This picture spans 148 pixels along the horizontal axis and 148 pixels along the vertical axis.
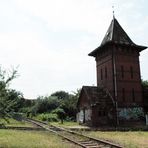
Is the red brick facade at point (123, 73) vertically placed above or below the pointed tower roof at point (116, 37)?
below

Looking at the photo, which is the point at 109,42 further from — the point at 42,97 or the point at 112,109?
the point at 42,97

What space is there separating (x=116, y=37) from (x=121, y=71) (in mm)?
4506

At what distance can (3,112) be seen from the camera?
1677 cm

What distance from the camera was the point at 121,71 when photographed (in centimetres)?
3959

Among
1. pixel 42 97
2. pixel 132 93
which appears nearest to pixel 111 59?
pixel 132 93

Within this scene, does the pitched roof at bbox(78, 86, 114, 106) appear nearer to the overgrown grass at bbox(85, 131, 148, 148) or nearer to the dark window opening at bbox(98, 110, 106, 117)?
the dark window opening at bbox(98, 110, 106, 117)

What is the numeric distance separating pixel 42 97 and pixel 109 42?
2184cm

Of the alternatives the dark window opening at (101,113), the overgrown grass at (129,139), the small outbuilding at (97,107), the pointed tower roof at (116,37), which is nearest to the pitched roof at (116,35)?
the pointed tower roof at (116,37)

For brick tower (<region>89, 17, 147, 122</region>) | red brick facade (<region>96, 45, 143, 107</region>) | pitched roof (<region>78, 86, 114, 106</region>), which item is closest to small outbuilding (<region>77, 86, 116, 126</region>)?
pitched roof (<region>78, 86, 114, 106</region>)

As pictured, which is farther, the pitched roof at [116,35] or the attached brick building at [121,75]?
the pitched roof at [116,35]

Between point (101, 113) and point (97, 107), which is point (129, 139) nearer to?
point (97, 107)

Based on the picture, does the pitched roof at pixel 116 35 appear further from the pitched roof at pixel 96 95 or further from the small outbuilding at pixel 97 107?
the small outbuilding at pixel 97 107

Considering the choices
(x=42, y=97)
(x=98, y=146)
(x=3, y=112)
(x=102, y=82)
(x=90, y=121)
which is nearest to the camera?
(x=3, y=112)

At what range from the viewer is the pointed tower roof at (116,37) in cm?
4006
